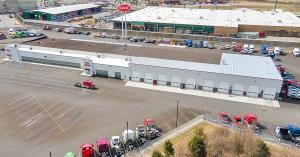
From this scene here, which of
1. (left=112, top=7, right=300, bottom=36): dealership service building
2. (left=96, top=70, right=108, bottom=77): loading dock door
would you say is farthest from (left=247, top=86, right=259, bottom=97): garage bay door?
(left=112, top=7, right=300, bottom=36): dealership service building

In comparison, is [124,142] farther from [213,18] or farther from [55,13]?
[55,13]

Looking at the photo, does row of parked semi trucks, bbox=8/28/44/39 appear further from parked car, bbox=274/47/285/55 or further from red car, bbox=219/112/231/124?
parked car, bbox=274/47/285/55

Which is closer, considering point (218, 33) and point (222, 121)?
point (222, 121)

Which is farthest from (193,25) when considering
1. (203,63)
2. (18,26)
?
(18,26)

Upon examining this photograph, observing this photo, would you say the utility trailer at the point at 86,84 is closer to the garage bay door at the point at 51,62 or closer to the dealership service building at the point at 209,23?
the garage bay door at the point at 51,62

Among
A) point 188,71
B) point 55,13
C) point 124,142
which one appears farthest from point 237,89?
point 55,13

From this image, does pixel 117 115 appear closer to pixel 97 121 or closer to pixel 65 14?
pixel 97 121

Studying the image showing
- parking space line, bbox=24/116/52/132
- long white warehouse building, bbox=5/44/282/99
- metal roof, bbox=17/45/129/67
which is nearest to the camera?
parking space line, bbox=24/116/52/132
